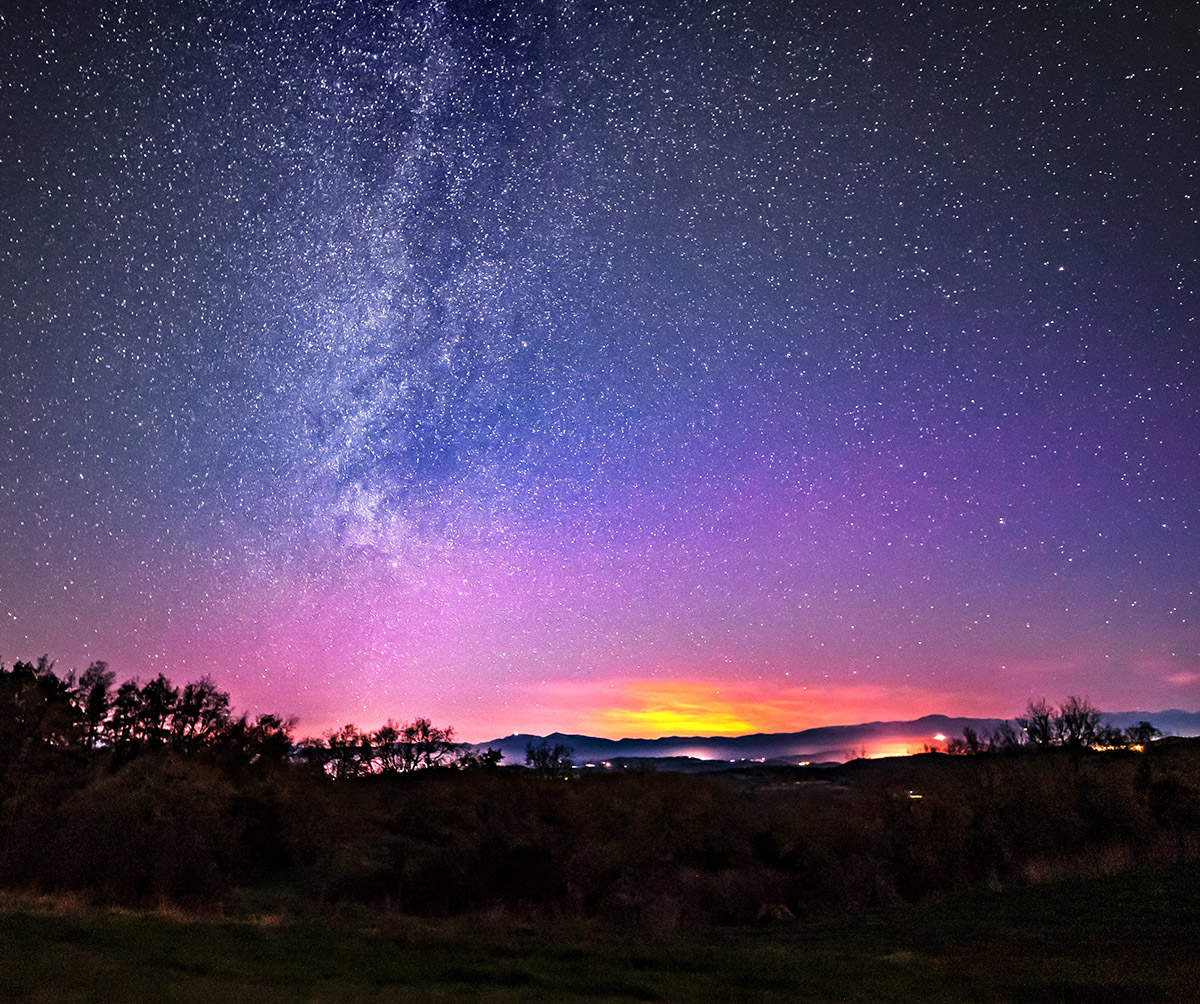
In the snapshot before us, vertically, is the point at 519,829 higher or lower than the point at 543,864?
higher

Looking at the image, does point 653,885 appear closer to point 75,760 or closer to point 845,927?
point 845,927

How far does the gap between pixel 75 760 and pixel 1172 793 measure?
41.3 metres

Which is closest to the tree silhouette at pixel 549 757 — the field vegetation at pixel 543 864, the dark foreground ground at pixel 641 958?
the field vegetation at pixel 543 864

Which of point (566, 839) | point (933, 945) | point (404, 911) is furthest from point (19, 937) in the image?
point (566, 839)

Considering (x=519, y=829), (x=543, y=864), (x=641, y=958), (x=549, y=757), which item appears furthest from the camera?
(x=549, y=757)

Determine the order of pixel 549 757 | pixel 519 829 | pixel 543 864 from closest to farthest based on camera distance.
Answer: pixel 543 864
pixel 519 829
pixel 549 757

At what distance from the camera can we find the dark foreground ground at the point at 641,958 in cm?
1099

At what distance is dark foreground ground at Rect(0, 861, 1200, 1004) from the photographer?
433 inches

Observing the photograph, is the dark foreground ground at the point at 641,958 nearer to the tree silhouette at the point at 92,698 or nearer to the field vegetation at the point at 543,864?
the field vegetation at the point at 543,864

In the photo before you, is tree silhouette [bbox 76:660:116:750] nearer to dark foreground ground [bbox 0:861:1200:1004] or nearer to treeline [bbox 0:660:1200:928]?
treeline [bbox 0:660:1200:928]

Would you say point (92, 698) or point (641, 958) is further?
point (92, 698)

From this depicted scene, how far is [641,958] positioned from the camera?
1512 cm

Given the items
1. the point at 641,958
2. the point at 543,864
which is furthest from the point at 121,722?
the point at 641,958

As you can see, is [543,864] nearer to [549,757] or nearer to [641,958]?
[641,958]
